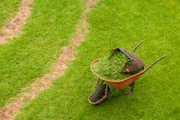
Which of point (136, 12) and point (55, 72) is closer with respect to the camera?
point (55, 72)

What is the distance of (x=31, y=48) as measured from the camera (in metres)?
9.69

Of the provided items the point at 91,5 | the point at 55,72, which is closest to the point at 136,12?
the point at 91,5

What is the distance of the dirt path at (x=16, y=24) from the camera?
10.1m

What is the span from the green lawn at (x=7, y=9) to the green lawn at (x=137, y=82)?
8.98 ft

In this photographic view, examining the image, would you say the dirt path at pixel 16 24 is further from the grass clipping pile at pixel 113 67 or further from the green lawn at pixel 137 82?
the grass clipping pile at pixel 113 67

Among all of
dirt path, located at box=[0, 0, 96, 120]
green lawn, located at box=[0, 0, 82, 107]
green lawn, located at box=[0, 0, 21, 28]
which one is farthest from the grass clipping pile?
green lawn, located at box=[0, 0, 21, 28]

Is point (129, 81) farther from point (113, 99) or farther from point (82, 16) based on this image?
point (82, 16)

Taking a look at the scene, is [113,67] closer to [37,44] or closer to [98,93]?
[98,93]

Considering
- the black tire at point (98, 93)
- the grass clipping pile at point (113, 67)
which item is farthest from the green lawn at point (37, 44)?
the grass clipping pile at point (113, 67)

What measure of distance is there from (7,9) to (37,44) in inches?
82.9

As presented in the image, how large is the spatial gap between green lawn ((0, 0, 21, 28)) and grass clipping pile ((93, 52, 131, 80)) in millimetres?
4627

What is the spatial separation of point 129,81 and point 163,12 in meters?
4.91

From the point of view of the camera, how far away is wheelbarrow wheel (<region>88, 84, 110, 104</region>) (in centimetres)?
791

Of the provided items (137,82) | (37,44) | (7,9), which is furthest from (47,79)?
(7,9)
